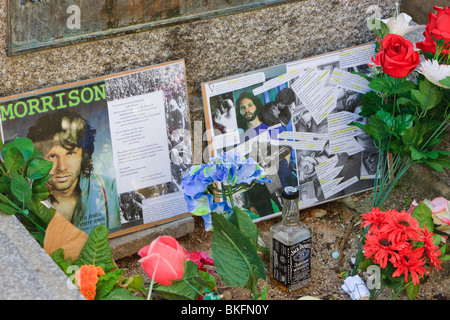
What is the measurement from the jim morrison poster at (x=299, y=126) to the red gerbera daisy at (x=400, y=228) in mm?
644

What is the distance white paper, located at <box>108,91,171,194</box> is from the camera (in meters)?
1.78

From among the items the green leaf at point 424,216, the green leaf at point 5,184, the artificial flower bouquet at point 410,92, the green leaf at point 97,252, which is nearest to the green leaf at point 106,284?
the green leaf at point 97,252

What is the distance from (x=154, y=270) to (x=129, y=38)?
0.91 metres

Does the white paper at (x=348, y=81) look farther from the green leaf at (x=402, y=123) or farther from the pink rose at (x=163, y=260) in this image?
the pink rose at (x=163, y=260)

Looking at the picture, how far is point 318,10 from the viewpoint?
1945 millimetres

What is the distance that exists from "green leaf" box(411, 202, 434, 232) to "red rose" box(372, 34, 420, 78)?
0.41 metres

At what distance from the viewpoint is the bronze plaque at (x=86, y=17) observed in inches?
62.7

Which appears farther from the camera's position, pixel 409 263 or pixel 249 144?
pixel 249 144

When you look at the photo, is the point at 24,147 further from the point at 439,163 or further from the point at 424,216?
the point at 439,163

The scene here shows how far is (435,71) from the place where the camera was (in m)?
1.56

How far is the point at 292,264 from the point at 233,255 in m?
0.30

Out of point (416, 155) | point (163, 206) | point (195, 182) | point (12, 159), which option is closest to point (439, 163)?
point (416, 155)

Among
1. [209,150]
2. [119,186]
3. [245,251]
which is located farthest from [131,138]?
[245,251]
